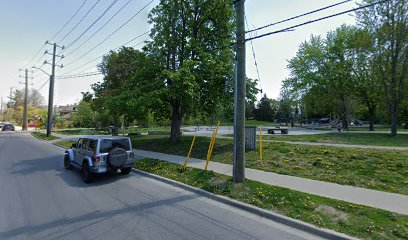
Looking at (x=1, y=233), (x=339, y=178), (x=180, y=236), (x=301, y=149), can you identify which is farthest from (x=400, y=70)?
(x=1, y=233)

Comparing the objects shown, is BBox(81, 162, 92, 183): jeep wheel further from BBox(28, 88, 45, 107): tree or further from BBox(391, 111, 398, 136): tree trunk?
BBox(28, 88, 45, 107): tree

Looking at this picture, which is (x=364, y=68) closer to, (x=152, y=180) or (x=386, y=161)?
(x=386, y=161)

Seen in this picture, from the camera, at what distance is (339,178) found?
7.62 metres

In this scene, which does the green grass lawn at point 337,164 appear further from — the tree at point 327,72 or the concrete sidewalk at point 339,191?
the tree at point 327,72

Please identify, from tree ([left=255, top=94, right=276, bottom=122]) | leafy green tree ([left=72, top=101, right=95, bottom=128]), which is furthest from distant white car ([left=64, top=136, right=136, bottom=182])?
tree ([left=255, top=94, right=276, bottom=122])

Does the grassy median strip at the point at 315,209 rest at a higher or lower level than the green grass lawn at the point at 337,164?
lower

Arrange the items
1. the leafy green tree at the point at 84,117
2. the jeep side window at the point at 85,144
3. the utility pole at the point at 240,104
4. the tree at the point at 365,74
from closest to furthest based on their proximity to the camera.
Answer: the utility pole at the point at 240,104 → the jeep side window at the point at 85,144 → the tree at the point at 365,74 → the leafy green tree at the point at 84,117

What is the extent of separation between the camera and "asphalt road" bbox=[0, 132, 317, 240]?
14.9ft

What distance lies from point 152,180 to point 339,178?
645 cm

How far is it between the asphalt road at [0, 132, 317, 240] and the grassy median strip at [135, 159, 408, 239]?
1.77 feet

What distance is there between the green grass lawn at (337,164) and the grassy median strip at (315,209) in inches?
81.8

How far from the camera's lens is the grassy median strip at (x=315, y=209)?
4383 mm

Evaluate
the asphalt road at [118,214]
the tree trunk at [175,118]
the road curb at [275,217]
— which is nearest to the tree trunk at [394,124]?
the tree trunk at [175,118]

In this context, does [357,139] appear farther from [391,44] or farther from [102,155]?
[102,155]
